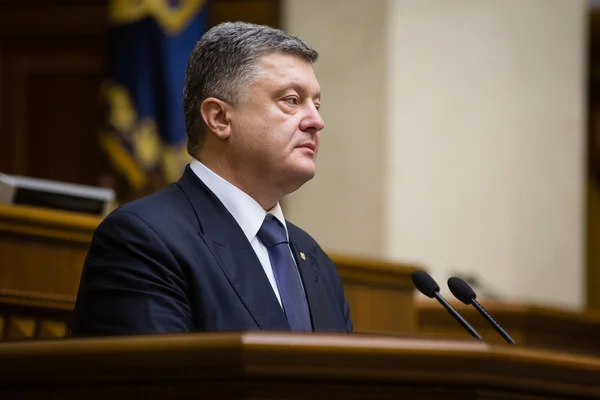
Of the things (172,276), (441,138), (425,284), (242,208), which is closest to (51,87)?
(441,138)

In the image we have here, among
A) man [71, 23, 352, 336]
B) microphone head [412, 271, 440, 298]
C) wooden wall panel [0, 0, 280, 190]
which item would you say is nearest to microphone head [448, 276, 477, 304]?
microphone head [412, 271, 440, 298]

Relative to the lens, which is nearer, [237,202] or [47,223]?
Answer: [237,202]

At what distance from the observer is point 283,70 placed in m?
2.50

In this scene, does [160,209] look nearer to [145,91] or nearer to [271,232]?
[271,232]

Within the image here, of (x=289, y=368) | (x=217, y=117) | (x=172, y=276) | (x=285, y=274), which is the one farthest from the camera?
(x=217, y=117)

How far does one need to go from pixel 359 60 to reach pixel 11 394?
5337 millimetres

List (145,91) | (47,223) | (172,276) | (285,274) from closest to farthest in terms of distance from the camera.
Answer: (172,276) < (285,274) < (47,223) < (145,91)

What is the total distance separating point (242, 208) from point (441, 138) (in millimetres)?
4533

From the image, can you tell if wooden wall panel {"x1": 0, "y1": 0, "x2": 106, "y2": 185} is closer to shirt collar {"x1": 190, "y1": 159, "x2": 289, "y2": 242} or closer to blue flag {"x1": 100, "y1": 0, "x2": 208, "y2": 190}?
blue flag {"x1": 100, "y1": 0, "x2": 208, "y2": 190}

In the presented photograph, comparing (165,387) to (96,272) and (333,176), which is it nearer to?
(96,272)

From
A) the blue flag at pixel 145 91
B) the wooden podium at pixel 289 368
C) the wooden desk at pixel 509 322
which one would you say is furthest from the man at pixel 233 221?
the blue flag at pixel 145 91

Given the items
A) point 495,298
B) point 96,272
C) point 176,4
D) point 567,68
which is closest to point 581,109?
point 567,68

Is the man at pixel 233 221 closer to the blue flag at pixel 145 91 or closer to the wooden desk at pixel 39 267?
the wooden desk at pixel 39 267

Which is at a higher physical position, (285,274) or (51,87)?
(51,87)
